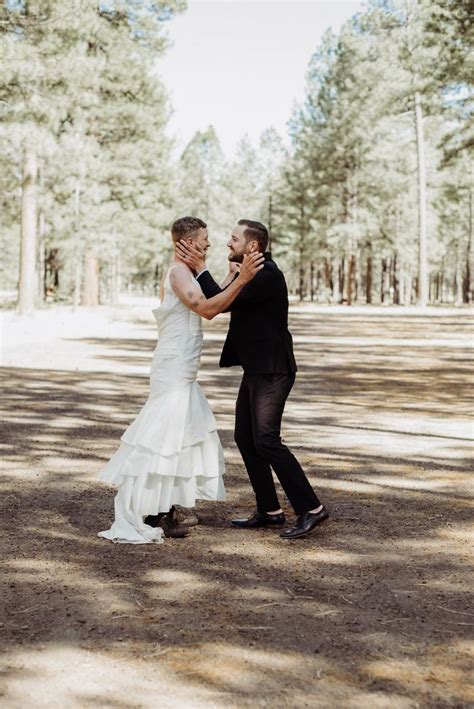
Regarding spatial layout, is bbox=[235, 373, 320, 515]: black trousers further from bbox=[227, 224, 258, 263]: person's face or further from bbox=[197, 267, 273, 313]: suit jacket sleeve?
bbox=[227, 224, 258, 263]: person's face

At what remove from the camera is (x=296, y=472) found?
585cm

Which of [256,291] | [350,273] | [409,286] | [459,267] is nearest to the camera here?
[256,291]

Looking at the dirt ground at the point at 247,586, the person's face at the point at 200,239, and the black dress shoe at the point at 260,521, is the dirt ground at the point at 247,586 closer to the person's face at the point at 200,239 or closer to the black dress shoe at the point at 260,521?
the black dress shoe at the point at 260,521

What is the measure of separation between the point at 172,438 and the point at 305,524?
108cm

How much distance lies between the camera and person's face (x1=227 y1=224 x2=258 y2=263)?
5.62 metres

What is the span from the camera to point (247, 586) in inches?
187

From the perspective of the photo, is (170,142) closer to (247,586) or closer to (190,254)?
(190,254)

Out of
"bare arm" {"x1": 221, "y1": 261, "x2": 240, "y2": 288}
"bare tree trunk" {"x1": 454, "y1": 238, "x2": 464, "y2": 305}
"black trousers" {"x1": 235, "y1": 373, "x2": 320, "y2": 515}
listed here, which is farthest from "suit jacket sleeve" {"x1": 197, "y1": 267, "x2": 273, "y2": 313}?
"bare tree trunk" {"x1": 454, "y1": 238, "x2": 464, "y2": 305}

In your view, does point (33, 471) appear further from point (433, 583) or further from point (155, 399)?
point (433, 583)

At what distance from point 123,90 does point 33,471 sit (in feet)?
112

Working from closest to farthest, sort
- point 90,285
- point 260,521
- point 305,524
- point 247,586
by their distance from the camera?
point 247,586 < point 305,524 < point 260,521 < point 90,285

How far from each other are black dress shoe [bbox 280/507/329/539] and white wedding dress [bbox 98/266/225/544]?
55 centimetres

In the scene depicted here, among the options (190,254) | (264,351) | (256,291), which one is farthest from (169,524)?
(190,254)

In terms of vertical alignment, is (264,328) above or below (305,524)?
above
